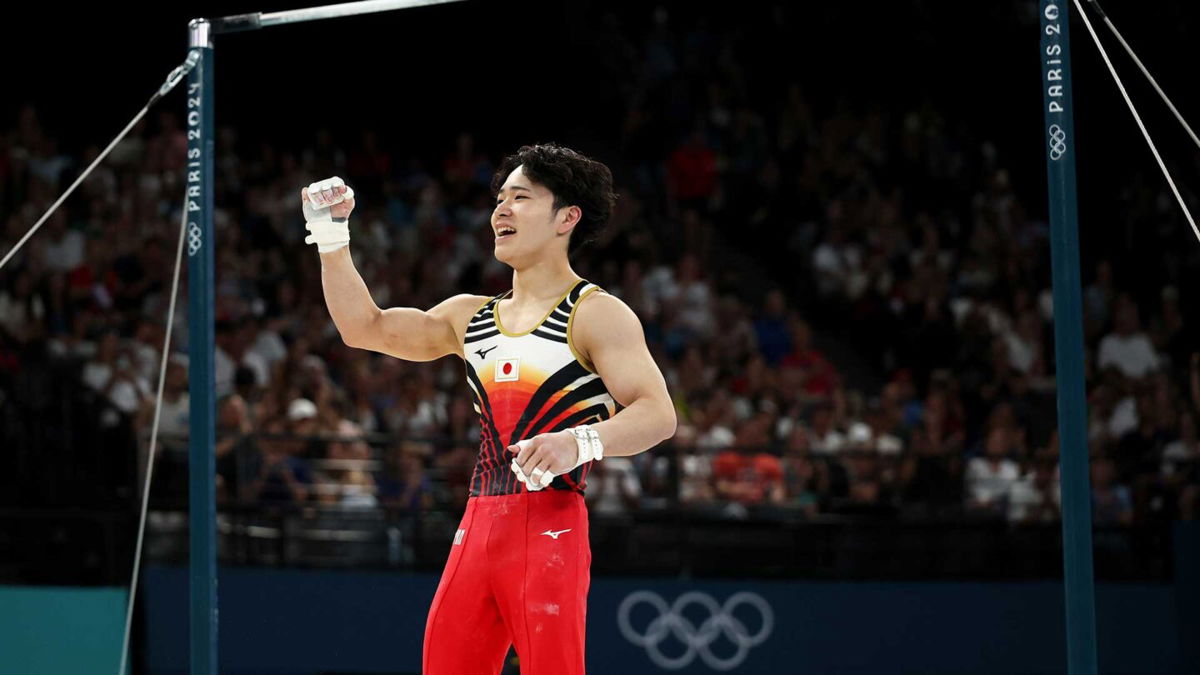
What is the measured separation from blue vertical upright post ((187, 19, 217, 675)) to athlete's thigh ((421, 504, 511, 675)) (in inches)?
44.3

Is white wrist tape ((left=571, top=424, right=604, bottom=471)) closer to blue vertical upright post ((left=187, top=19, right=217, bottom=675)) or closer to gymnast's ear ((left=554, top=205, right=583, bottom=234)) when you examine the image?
gymnast's ear ((left=554, top=205, right=583, bottom=234))

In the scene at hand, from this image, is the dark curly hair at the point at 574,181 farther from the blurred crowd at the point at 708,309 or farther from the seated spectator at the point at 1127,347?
the seated spectator at the point at 1127,347

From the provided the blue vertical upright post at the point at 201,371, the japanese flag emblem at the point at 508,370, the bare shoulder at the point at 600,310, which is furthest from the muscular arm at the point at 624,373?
the blue vertical upright post at the point at 201,371

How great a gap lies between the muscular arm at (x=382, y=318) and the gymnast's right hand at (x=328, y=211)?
4 cm

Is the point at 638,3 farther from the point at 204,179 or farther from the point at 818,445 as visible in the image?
the point at 204,179

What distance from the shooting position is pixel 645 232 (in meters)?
14.0

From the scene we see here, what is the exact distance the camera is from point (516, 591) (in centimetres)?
435

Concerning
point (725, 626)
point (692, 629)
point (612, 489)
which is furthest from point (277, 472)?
point (725, 626)

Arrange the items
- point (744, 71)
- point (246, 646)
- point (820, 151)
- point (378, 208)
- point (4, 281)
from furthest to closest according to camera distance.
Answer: point (744, 71) → point (820, 151) → point (378, 208) → point (4, 281) → point (246, 646)

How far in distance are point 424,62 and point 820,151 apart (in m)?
4.42

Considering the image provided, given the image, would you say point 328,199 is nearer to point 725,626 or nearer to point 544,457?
point 544,457

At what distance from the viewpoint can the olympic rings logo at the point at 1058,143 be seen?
15.8 ft

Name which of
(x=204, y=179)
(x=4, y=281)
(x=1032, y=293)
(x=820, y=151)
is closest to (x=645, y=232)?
(x=820, y=151)

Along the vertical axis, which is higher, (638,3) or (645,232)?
(638,3)
